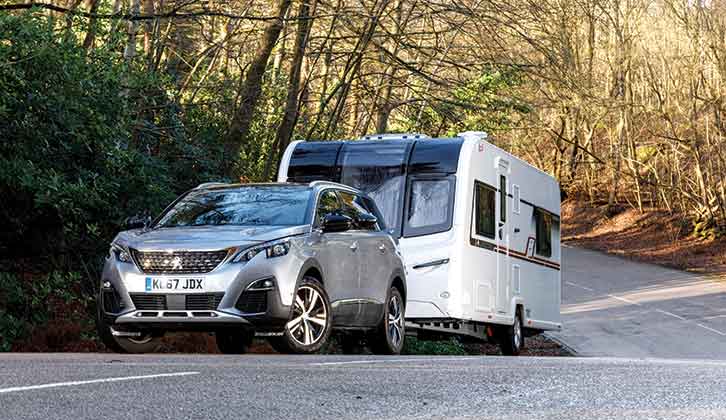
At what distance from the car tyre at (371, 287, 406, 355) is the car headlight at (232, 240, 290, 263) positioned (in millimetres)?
2459

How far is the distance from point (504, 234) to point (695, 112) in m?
27.1

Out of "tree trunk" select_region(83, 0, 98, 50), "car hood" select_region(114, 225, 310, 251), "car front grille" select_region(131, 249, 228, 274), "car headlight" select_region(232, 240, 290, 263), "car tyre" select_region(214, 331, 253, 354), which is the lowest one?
"car tyre" select_region(214, 331, 253, 354)

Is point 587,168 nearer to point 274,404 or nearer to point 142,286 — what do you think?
point 142,286

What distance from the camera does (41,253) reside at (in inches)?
711

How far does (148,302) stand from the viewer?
40.9ft

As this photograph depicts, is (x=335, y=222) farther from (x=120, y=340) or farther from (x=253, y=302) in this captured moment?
(x=120, y=340)

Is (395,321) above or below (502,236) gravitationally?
below

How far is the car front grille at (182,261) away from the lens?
1238cm

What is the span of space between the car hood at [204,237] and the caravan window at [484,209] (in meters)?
5.21

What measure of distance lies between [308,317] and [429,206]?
499 centimetres

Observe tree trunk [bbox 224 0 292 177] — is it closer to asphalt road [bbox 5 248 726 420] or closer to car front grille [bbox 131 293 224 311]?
car front grille [bbox 131 293 224 311]

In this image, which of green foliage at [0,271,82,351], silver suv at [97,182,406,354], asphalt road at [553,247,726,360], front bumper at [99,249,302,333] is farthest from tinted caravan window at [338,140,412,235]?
asphalt road at [553,247,726,360]

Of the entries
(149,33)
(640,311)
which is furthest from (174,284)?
(640,311)

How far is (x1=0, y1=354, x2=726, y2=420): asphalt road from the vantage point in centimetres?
699
